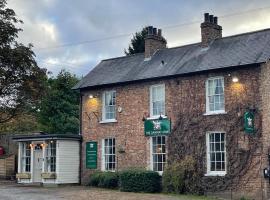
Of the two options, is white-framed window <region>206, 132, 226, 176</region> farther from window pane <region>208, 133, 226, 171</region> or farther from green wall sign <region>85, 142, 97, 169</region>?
green wall sign <region>85, 142, 97, 169</region>

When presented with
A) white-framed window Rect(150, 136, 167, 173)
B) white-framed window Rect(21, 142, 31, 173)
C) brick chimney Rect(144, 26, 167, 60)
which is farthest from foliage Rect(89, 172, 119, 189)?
brick chimney Rect(144, 26, 167, 60)

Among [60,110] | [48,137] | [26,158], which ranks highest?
[60,110]

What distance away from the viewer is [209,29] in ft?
100

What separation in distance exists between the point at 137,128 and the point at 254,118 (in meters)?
7.58

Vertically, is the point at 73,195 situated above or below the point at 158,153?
below

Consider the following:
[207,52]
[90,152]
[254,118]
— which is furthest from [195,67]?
[90,152]

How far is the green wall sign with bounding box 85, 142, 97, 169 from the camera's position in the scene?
32719 millimetres

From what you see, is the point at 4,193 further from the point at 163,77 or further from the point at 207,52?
the point at 207,52

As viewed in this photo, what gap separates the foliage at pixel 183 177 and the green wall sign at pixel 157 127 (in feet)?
7.65

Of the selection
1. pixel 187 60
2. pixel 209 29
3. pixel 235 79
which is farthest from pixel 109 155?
pixel 235 79

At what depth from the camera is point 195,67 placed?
28391mm

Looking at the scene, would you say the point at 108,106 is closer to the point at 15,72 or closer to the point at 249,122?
the point at 249,122

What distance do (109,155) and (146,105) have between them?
13.4ft

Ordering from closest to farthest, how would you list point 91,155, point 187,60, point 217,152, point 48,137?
point 217,152 → point 187,60 → point 91,155 → point 48,137
